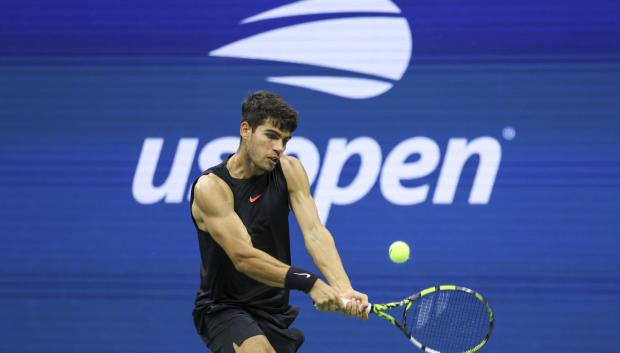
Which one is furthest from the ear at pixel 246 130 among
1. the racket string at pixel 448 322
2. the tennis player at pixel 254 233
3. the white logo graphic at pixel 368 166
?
the white logo graphic at pixel 368 166

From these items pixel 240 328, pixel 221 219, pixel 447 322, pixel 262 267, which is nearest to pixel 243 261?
pixel 262 267

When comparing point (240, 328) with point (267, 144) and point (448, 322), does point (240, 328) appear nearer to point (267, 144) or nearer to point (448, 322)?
point (267, 144)

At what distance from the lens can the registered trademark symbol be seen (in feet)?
23.6

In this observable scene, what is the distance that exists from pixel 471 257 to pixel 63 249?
2.77 metres

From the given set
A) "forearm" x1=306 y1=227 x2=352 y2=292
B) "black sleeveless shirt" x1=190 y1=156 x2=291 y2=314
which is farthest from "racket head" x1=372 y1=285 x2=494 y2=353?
"black sleeveless shirt" x1=190 y1=156 x2=291 y2=314

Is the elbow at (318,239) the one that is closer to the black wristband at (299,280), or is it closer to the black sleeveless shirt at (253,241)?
the black sleeveless shirt at (253,241)

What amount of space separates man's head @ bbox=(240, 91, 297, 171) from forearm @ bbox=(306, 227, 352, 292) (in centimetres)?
41

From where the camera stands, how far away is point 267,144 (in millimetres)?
5215

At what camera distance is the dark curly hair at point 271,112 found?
521 centimetres

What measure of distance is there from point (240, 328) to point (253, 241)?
0.43m

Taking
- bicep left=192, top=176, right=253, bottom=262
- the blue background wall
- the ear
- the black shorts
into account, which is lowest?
the black shorts

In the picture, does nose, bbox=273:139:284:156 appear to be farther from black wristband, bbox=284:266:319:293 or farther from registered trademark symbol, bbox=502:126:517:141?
registered trademark symbol, bbox=502:126:517:141

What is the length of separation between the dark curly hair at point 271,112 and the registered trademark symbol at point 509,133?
2367 mm

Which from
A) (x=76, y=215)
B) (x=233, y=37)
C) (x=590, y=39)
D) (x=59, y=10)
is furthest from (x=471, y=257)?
(x=59, y=10)
